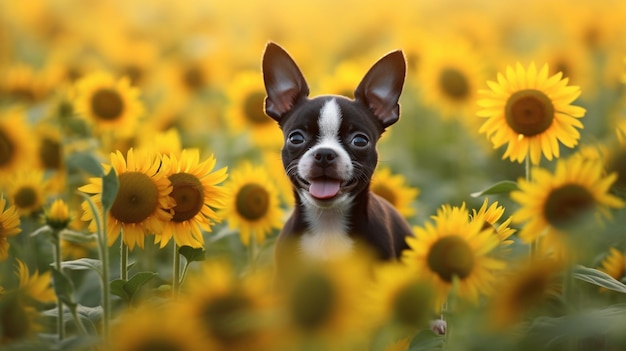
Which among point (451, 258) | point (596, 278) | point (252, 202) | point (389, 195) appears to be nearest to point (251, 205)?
point (252, 202)

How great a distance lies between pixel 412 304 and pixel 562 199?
0.60 metres

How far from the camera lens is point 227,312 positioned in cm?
199

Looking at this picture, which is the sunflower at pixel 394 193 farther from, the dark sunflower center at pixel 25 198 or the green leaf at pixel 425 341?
the green leaf at pixel 425 341

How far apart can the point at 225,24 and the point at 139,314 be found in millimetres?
9040

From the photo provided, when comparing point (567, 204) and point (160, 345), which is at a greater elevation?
point (567, 204)

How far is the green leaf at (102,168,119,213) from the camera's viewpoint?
2520mm

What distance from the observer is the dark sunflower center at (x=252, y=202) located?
3.98 m

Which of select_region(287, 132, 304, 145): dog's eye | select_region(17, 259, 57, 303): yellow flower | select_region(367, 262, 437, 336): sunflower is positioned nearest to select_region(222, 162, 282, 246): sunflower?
select_region(287, 132, 304, 145): dog's eye

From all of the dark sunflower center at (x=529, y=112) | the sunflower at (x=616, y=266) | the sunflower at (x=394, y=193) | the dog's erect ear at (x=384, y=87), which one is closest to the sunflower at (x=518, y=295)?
the dark sunflower center at (x=529, y=112)

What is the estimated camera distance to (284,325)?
180cm

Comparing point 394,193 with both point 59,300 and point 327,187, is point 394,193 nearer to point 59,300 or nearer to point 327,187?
point 327,187

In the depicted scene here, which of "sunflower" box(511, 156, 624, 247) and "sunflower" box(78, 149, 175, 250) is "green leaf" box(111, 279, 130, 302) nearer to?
"sunflower" box(78, 149, 175, 250)

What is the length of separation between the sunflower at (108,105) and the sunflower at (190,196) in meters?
2.14

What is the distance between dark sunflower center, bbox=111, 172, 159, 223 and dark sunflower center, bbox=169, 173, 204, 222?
11cm
